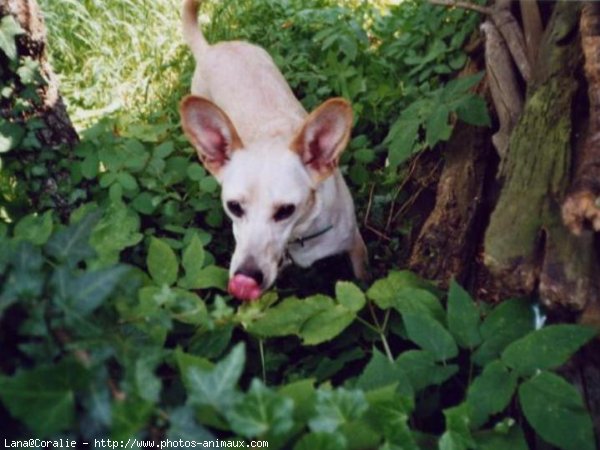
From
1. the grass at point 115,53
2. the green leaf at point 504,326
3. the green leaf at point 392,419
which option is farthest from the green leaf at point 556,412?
the grass at point 115,53

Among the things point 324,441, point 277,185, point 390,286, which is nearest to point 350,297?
point 390,286

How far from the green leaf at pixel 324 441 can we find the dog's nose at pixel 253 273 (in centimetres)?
111

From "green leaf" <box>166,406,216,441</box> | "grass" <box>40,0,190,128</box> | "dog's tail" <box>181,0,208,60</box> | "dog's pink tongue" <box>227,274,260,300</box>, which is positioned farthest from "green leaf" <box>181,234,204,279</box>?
"grass" <box>40,0,190,128</box>

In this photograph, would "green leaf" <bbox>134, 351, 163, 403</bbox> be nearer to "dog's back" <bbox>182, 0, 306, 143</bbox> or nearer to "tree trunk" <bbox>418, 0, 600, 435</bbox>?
"tree trunk" <bbox>418, 0, 600, 435</bbox>

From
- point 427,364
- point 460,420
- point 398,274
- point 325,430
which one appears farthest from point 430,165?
point 325,430

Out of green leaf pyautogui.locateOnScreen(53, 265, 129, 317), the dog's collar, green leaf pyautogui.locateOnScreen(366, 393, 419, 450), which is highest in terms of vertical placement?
green leaf pyautogui.locateOnScreen(53, 265, 129, 317)

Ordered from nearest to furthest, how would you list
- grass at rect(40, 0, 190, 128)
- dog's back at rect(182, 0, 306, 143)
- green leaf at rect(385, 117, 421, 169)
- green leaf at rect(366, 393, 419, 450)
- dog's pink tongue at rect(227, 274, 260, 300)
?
1. green leaf at rect(366, 393, 419, 450)
2. dog's pink tongue at rect(227, 274, 260, 300)
3. green leaf at rect(385, 117, 421, 169)
4. dog's back at rect(182, 0, 306, 143)
5. grass at rect(40, 0, 190, 128)

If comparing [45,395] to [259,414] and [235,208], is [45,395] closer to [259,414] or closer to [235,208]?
[259,414]

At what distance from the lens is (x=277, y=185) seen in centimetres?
269

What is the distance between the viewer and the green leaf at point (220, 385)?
1.36 metres

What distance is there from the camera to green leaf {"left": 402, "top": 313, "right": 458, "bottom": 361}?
6.33ft

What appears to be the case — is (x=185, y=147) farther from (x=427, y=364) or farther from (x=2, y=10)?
(x=427, y=364)

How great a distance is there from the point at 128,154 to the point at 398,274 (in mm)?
1365

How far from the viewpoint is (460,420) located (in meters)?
1.67
